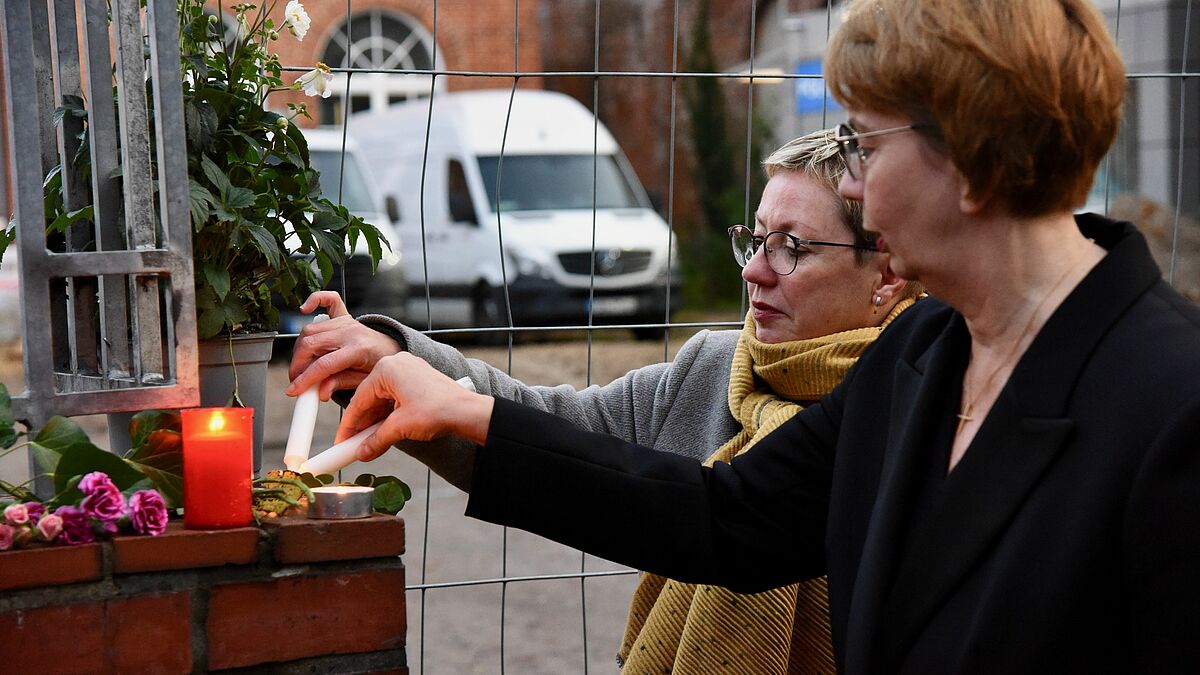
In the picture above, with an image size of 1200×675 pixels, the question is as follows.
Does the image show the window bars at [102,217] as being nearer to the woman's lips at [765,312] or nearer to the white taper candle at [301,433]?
the white taper candle at [301,433]

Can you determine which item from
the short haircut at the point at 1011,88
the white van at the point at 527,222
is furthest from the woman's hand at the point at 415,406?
the white van at the point at 527,222

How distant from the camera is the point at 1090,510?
1.18 meters

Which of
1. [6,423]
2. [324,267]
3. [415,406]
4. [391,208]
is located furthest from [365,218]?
[6,423]

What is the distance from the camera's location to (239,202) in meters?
1.61

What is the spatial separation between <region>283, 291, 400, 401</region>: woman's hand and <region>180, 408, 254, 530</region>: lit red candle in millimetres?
369

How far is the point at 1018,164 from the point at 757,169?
46.6ft

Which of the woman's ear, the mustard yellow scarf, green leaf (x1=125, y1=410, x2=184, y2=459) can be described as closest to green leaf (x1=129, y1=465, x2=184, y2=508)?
green leaf (x1=125, y1=410, x2=184, y2=459)

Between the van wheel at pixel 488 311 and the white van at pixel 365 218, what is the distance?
2.00 feet

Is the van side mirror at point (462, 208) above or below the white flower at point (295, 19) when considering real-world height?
below

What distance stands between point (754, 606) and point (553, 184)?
9.49 meters

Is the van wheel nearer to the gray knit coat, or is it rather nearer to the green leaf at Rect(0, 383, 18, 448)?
the gray knit coat

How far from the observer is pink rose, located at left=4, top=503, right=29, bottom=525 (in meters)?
1.27

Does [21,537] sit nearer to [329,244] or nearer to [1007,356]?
[329,244]

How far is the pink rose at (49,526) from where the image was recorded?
1.28 meters
